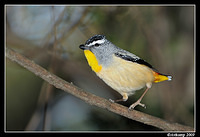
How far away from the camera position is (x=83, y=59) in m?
3.28

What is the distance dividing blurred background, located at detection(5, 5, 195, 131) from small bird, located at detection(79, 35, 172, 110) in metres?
0.56

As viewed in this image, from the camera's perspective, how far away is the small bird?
2.24 meters

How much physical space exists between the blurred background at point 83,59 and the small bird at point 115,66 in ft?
1.83

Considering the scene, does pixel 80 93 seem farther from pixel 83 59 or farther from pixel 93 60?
pixel 83 59

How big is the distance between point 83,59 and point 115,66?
3.67 feet

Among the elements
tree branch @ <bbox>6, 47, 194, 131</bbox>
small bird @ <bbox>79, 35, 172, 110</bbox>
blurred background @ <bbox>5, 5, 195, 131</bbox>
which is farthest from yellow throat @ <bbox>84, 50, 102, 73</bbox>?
blurred background @ <bbox>5, 5, 195, 131</bbox>

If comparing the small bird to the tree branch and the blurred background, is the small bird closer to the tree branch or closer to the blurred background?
the tree branch

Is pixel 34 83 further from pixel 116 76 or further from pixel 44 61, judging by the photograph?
pixel 116 76

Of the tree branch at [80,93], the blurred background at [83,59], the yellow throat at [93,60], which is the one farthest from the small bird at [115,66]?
the blurred background at [83,59]

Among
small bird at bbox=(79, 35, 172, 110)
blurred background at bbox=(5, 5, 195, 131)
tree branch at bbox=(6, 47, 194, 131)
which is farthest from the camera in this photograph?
blurred background at bbox=(5, 5, 195, 131)

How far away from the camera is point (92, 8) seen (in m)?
2.97

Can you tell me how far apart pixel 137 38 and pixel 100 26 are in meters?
0.56
